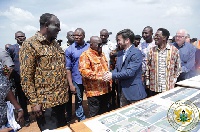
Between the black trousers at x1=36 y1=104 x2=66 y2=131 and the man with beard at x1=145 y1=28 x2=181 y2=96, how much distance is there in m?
1.78

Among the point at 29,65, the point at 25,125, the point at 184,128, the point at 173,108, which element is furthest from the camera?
the point at 25,125

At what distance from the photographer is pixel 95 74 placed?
3088 mm

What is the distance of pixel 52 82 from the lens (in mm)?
2383

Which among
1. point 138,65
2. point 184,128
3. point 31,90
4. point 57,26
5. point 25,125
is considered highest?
point 57,26

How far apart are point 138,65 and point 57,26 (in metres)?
1.37

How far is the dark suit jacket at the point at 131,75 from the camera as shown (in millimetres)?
2764

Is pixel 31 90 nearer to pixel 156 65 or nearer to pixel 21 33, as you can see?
pixel 156 65

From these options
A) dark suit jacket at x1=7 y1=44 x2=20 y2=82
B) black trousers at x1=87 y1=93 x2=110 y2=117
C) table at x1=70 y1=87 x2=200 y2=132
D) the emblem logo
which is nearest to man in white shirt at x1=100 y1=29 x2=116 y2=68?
black trousers at x1=87 y1=93 x2=110 y2=117

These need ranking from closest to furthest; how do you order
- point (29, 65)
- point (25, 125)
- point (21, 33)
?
1. point (29, 65)
2. point (25, 125)
3. point (21, 33)

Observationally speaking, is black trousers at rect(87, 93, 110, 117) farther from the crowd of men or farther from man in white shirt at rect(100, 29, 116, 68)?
man in white shirt at rect(100, 29, 116, 68)

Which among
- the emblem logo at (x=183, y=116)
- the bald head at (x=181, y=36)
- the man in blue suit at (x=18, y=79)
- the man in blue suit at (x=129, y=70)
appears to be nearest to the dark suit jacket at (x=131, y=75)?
the man in blue suit at (x=129, y=70)

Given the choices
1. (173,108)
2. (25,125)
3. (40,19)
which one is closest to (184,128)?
(173,108)

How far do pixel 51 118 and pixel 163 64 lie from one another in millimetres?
2125

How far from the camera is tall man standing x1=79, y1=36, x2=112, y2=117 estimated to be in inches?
123
